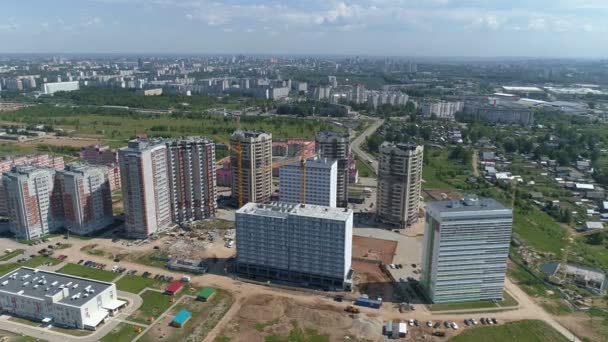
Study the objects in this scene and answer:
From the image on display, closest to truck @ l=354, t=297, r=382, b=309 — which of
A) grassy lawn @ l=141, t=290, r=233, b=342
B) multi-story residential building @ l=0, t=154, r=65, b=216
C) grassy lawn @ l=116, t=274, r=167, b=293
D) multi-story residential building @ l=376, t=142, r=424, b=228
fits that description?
grassy lawn @ l=141, t=290, r=233, b=342

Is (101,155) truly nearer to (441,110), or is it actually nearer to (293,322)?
(293,322)

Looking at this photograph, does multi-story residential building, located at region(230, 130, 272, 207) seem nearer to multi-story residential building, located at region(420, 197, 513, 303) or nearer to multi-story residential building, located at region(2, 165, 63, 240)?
multi-story residential building, located at region(2, 165, 63, 240)

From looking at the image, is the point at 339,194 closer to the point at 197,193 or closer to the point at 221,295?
the point at 197,193

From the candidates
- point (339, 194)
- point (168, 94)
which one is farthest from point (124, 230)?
point (168, 94)

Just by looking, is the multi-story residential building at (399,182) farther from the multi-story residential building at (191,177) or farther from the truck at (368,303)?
the multi-story residential building at (191,177)

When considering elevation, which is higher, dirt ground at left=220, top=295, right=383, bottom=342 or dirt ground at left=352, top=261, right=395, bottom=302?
dirt ground at left=352, top=261, right=395, bottom=302

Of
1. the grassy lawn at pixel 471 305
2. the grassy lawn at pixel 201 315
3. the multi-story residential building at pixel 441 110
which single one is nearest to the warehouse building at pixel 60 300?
the grassy lawn at pixel 201 315

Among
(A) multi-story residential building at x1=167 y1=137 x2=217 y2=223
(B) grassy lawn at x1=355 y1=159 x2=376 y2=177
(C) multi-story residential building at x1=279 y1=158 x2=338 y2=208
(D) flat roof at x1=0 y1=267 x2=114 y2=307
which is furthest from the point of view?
(B) grassy lawn at x1=355 y1=159 x2=376 y2=177
